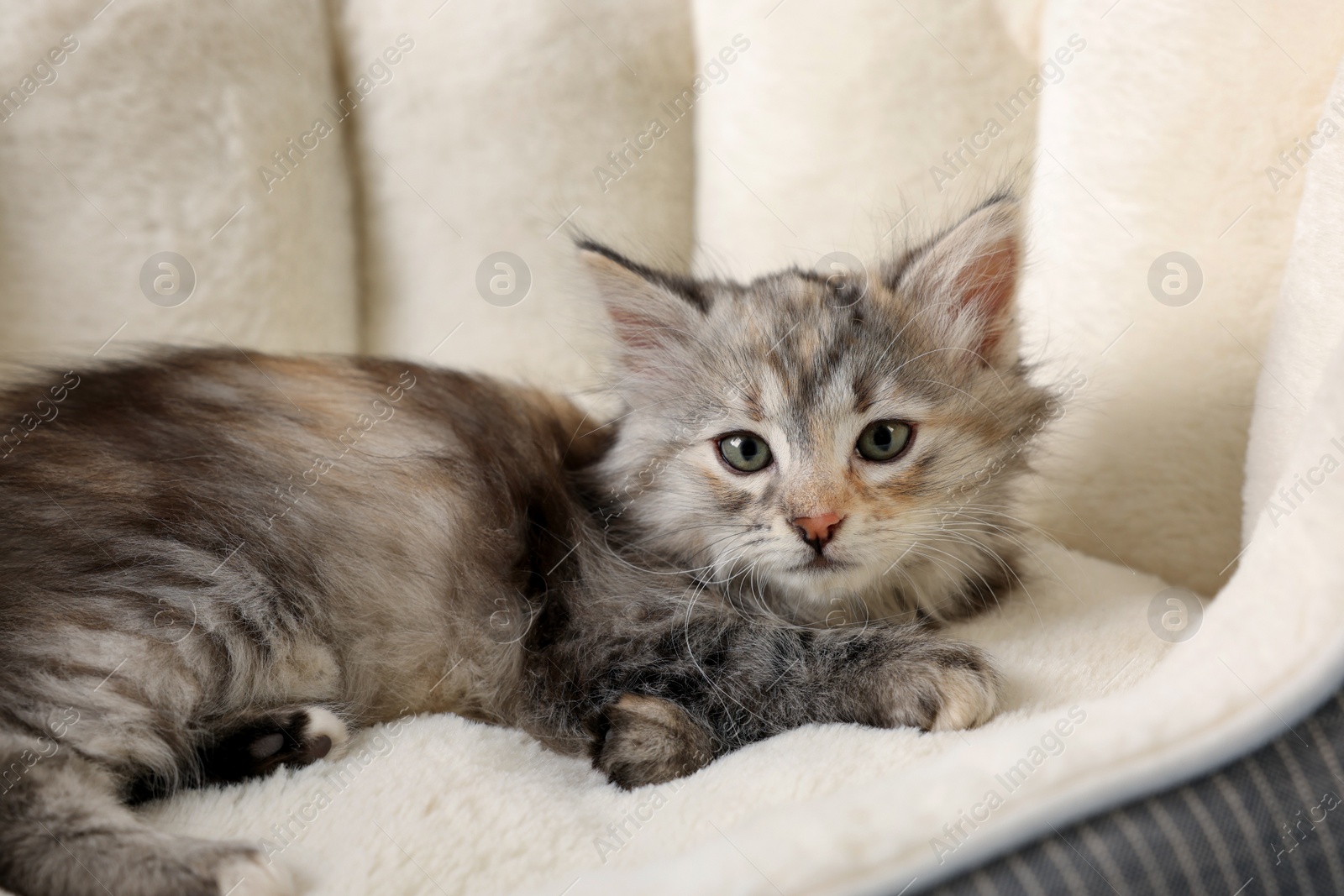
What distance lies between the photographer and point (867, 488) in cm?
142

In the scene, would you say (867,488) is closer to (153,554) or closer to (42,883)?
(153,554)

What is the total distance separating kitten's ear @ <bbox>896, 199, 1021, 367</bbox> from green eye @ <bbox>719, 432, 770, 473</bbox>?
37cm

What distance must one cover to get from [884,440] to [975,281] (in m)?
0.36

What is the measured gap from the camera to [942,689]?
4.17ft

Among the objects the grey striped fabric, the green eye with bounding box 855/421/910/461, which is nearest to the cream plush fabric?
the grey striped fabric

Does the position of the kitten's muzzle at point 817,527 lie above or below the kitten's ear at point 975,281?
below

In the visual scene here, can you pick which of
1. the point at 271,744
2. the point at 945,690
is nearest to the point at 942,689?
the point at 945,690

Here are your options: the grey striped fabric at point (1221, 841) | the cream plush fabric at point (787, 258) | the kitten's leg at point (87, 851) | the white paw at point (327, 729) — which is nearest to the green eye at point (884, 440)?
the cream plush fabric at point (787, 258)

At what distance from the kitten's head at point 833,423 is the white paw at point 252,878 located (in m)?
0.73

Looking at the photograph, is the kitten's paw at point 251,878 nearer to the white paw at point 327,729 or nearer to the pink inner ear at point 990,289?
the white paw at point 327,729

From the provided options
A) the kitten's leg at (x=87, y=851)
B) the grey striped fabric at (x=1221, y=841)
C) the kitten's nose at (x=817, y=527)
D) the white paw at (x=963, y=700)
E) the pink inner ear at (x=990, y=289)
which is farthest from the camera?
the pink inner ear at (x=990, y=289)

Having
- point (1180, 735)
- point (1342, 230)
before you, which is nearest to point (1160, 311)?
point (1342, 230)

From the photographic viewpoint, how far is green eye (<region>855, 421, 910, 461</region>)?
1.48 metres

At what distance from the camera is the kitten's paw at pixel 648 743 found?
127cm
